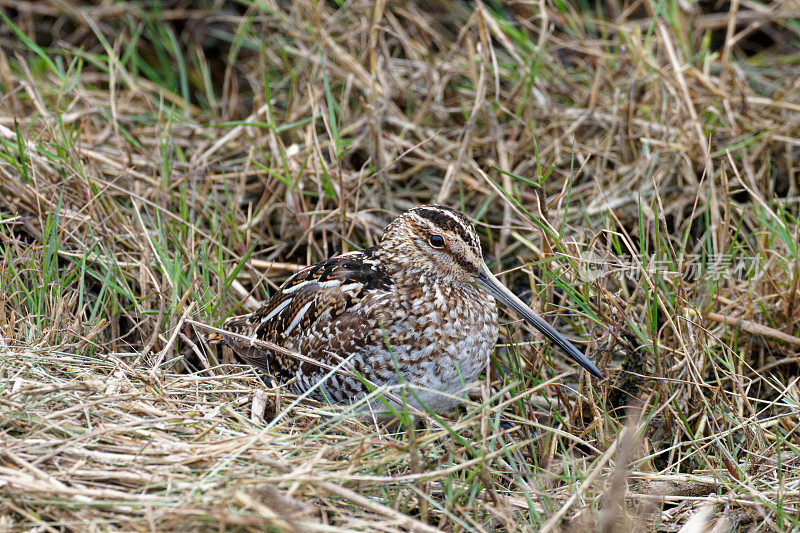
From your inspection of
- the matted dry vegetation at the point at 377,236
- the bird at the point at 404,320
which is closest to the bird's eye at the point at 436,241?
the bird at the point at 404,320

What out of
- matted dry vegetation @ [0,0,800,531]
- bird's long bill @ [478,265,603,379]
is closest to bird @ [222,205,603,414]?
bird's long bill @ [478,265,603,379]

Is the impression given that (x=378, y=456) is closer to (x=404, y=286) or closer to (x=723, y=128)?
(x=404, y=286)

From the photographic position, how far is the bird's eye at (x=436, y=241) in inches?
122

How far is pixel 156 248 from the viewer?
357 centimetres

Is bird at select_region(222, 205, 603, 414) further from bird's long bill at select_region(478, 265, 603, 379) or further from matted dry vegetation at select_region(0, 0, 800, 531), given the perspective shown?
matted dry vegetation at select_region(0, 0, 800, 531)

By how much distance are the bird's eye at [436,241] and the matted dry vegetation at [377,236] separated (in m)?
0.35

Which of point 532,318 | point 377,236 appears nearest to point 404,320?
point 532,318

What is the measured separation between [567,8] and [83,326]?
3265mm

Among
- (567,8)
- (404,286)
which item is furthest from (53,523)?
(567,8)

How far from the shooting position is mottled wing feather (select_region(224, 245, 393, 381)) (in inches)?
121

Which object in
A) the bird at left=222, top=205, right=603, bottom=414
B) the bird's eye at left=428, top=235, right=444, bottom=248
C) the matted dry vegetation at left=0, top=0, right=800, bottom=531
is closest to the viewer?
the matted dry vegetation at left=0, top=0, right=800, bottom=531

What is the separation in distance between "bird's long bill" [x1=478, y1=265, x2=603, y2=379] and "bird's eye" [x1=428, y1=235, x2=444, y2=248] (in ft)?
0.56

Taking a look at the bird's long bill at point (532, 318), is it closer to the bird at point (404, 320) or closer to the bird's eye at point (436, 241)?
the bird at point (404, 320)

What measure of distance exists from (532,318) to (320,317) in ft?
2.47
